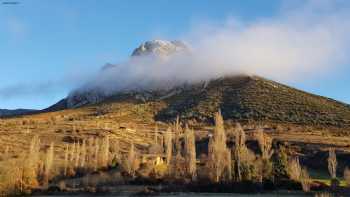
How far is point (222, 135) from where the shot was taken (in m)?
62.9

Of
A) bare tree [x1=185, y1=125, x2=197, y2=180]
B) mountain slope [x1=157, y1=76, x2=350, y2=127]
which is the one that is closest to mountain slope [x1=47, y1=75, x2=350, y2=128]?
mountain slope [x1=157, y1=76, x2=350, y2=127]

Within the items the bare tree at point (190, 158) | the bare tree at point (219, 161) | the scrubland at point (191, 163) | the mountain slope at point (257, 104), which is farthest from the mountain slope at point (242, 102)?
the bare tree at point (219, 161)

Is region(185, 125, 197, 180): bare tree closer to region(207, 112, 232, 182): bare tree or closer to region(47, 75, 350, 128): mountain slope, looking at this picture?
region(207, 112, 232, 182): bare tree

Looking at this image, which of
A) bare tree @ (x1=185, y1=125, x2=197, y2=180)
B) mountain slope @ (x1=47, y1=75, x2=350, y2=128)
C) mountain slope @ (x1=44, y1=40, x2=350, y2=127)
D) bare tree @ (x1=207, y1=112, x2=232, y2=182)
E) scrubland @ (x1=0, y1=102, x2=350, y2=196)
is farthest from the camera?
mountain slope @ (x1=44, y1=40, x2=350, y2=127)

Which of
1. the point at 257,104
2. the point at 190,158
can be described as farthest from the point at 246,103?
the point at 190,158

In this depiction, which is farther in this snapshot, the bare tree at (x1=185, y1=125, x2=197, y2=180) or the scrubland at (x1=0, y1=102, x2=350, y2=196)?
the bare tree at (x1=185, y1=125, x2=197, y2=180)

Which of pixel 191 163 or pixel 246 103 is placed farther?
pixel 246 103

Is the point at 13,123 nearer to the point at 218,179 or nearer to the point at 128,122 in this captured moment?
the point at 128,122

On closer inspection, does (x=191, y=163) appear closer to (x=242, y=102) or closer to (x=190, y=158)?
(x=190, y=158)

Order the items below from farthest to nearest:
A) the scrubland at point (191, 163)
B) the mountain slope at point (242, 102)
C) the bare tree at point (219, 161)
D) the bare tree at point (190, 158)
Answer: the mountain slope at point (242, 102) < the bare tree at point (190, 158) < the bare tree at point (219, 161) < the scrubland at point (191, 163)

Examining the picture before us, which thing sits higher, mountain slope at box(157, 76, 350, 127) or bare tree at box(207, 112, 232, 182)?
mountain slope at box(157, 76, 350, 127)

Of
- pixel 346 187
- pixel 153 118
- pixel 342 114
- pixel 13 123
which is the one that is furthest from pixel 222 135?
pixel 13 123

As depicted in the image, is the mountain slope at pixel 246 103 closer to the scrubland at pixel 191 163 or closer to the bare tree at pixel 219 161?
the scrubland at pixel 191 163

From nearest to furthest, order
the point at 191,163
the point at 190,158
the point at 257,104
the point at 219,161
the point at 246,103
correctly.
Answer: the point at 219,161
the point at 191,163
the point at 190,158
the point at 257,104
the point at 246,103
